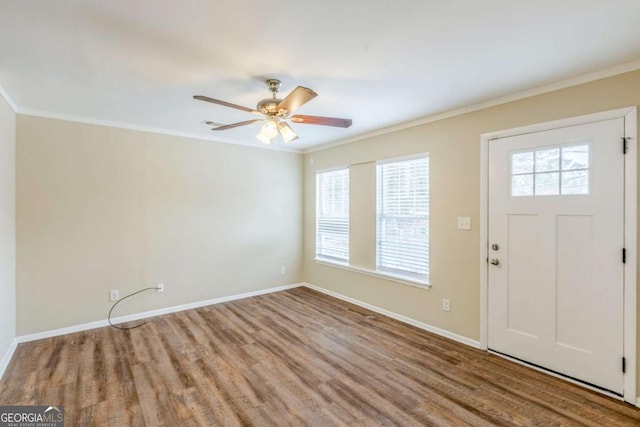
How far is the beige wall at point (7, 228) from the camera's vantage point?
270 centimetres

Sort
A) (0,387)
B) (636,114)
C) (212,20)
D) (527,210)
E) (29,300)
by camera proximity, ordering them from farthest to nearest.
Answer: (29,300) → (527,210) → (0,387) → (636,114) → (212,20)

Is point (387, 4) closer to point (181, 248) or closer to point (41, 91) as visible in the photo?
point (41, 91)

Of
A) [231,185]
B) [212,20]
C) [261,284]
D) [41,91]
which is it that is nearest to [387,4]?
[212,20]

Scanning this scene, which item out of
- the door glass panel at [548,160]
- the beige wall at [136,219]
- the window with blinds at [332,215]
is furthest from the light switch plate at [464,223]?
the beige wall at [136,219]

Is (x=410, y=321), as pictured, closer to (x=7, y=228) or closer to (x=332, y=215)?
(x=332, y=215)

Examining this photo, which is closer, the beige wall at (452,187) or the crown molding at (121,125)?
the beige wall at (452,187)

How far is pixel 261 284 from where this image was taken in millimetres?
4977

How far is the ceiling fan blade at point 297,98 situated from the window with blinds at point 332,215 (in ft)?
8.00

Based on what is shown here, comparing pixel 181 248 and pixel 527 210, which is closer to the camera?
pixel 527 210

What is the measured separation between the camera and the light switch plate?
124 inches

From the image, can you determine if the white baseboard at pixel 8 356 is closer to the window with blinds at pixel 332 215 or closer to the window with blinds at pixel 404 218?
the window with blinds at pixel 332 215

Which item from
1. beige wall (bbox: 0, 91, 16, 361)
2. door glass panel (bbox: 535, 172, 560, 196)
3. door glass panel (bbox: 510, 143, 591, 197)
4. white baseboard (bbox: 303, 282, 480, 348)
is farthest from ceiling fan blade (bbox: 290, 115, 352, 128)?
beige wall (bbox: 0, 91, 16, 361)

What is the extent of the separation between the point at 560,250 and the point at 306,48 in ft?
8.46

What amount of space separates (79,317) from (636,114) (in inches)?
219
